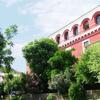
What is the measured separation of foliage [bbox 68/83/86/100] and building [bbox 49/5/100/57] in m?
10.5

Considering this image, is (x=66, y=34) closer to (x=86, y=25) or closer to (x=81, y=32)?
(x=81, y=32)

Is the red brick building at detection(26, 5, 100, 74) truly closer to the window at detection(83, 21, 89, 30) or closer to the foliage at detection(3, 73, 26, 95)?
the window at detection(83, 21, 89, 30)

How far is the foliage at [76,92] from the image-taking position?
28.9 metres

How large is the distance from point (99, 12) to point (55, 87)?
42.8 feet

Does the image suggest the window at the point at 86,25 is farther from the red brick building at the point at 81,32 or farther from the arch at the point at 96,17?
the arch at the point at 96,17

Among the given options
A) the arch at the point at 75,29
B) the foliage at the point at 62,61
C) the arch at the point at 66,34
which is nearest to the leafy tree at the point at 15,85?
the foliage at the point at 62,61

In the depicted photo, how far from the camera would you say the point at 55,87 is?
32719mm

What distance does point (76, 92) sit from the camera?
2894 centimetres

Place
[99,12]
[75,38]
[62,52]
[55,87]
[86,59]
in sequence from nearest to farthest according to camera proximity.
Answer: [86,59] → [55,87] → [62,52] → [99,12] → [75,38]

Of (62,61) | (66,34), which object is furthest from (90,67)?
(66,34)

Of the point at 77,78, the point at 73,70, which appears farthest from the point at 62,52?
the point at 77,78

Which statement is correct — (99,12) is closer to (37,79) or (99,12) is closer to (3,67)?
(37,79)

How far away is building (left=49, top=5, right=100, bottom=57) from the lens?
127 ft

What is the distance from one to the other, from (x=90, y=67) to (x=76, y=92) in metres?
3.19
